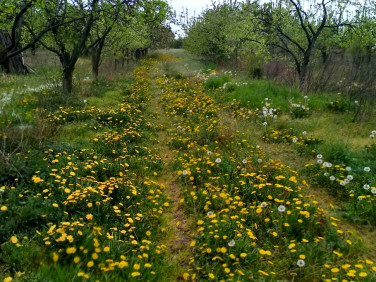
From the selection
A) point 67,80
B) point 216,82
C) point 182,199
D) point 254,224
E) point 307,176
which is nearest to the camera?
point 254,224

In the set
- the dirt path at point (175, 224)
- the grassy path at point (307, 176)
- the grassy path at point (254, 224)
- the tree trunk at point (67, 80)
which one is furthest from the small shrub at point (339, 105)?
the tree trunk at point (67, 80)

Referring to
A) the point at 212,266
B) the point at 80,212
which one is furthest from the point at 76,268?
the point at 212,266

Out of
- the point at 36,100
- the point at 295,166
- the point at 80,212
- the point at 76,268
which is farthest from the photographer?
the point at 36,100

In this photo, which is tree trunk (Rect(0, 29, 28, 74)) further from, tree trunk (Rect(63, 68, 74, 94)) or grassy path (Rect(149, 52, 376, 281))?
grassy path (Rect(149, 52, 376, 281))

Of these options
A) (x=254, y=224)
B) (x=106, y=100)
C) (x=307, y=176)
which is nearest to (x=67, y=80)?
(x=106, y=100)

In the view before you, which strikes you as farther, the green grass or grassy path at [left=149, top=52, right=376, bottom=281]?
the green grass

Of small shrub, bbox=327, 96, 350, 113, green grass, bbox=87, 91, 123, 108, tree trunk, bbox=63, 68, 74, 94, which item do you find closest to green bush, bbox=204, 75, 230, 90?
green grass, bbox=87, 91, 123, 108

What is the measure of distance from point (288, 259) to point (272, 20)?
11540mm

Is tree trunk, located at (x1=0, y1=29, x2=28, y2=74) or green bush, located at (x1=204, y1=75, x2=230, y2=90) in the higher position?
tree trunk, located at (x1=0, y1=29, x2=28, y2=74)

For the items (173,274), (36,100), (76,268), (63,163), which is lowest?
(173,274)

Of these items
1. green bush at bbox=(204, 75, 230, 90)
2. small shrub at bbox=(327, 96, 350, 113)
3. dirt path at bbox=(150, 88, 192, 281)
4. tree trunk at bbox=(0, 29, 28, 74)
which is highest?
tree trunk at bbox=(0, 29, 28, 74)

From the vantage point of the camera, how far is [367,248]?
3531 mm

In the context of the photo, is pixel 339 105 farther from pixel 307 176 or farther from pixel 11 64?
pixel 11 64

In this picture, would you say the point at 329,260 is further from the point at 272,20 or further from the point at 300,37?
the point at 300,37
